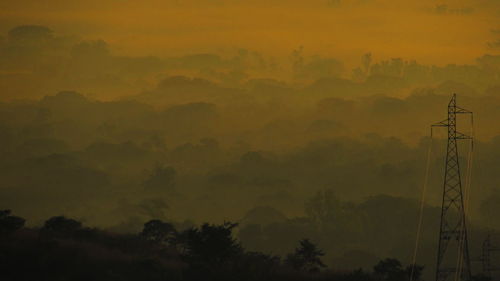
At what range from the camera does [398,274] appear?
78.4m

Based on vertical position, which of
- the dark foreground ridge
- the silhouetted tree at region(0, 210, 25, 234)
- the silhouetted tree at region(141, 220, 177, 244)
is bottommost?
the dark foreground ridge

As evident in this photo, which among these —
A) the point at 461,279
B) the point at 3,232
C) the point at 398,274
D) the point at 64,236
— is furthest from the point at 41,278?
the point at 461,279

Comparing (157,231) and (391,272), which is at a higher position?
(157,231)

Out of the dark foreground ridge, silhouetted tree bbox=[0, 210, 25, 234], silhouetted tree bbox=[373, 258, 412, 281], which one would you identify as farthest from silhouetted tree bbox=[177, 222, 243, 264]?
silhouetted tree bbox=[373, 258, 412, 281]

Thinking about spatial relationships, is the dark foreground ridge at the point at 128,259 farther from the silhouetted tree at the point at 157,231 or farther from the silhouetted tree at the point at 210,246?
the silhouetted tree at the point at 157,231

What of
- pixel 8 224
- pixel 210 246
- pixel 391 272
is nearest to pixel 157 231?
pixel 210 246

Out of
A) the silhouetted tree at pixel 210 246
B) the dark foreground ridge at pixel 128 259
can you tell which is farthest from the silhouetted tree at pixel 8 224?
the silhouetted tree at pixel 210 246

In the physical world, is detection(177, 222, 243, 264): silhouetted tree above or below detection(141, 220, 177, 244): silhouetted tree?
below

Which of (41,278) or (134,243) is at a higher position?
(134,243)

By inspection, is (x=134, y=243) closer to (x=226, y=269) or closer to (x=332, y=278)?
(x=226, y=269)

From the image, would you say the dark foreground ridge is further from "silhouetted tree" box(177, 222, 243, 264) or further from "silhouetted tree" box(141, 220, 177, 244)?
"silhouetted tree" box(141, 220, 177, 244)

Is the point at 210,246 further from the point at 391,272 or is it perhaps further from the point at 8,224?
the point at 391,272

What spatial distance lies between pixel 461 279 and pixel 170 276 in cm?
3461

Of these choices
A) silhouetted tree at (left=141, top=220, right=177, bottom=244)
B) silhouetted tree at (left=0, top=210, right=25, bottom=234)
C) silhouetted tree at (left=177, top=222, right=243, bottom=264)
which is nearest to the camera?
silhouetted tree at (left=0, top=210, right=25, bottom=234)
